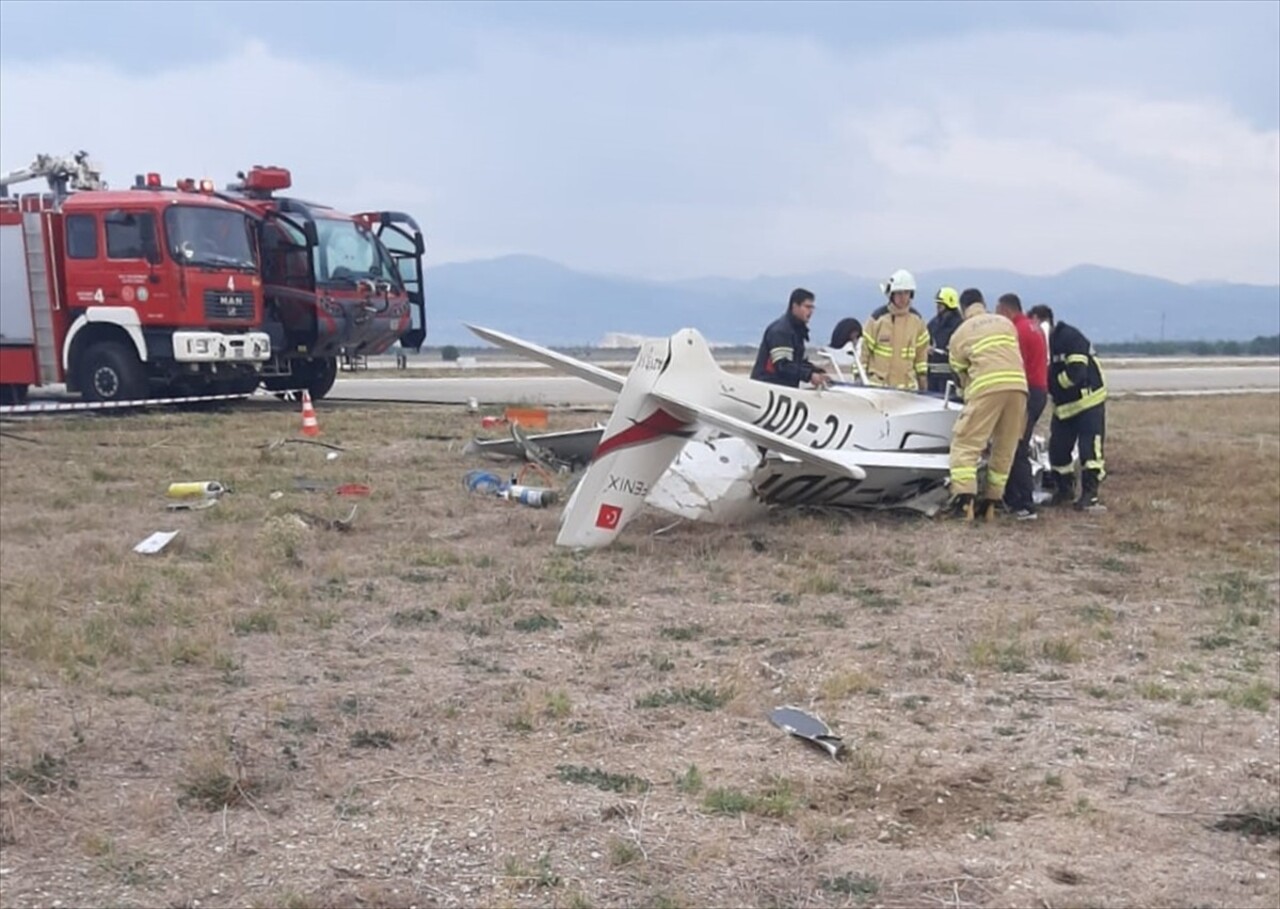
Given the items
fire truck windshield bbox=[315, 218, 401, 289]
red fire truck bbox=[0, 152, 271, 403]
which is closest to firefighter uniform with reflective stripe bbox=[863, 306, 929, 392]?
red fire truck bbox=[0, 152, 271, 403]

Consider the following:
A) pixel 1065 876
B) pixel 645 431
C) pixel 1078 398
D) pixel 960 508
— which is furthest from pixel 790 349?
pixel 1065 876

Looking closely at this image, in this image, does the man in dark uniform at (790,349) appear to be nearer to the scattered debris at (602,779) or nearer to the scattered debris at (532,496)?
the scattered debris at (532,496)

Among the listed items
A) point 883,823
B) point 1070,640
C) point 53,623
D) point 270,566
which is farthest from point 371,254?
point 883,823

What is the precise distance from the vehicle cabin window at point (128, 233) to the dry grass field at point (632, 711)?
726cm

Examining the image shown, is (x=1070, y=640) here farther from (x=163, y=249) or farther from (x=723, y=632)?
(x=163, y=249)

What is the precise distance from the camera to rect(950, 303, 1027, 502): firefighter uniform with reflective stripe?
31.6 ft

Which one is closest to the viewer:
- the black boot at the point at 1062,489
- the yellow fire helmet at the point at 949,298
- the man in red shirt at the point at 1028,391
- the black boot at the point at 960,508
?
the black boot at the point at 960,508

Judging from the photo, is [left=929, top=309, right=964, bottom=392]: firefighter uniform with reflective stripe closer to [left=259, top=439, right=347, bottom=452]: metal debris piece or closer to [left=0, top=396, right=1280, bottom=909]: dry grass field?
[left=0, top=396, right=1280, bottom=909]: dry grass field

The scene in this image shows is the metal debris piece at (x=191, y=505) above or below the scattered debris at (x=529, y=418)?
below

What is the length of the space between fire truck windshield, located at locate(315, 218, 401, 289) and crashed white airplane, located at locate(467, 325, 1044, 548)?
29.9ft

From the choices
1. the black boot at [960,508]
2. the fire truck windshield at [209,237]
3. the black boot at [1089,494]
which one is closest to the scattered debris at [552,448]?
the black boot at [960,508]

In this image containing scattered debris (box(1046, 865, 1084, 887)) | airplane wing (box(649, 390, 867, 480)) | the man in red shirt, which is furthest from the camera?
the man in red shirt

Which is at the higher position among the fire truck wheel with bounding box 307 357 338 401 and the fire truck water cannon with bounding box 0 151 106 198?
the fire truck water cannon with bounding box 0 151 106 198

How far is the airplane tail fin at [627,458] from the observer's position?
846cm
